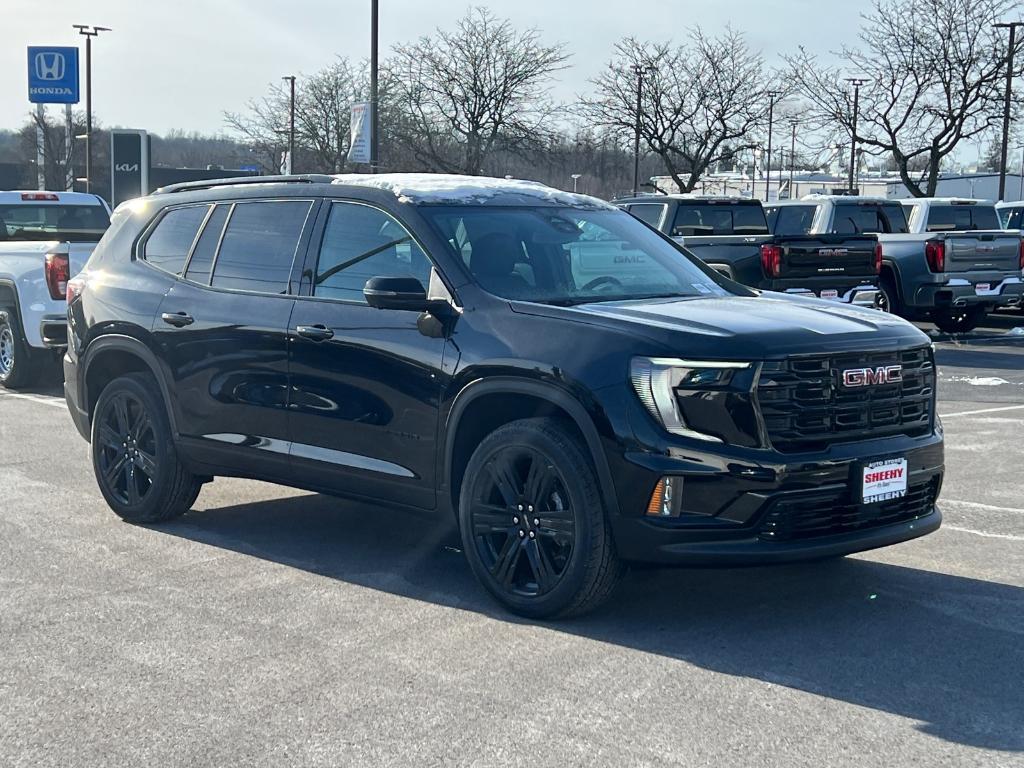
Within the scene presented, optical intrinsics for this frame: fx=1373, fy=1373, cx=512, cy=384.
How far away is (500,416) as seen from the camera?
5.81 m

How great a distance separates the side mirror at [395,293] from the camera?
5777 mm

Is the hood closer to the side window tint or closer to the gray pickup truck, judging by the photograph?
the side window tint

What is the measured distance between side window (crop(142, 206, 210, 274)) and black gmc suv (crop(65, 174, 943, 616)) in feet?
0.06

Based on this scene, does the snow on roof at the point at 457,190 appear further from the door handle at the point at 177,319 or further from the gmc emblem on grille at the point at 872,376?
the gmc emblem on grille at the point at 872,376

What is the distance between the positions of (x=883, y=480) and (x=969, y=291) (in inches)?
522

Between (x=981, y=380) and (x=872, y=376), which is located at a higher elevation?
(x=872, y=376)

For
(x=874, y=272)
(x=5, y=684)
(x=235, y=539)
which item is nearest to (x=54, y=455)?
(x=235, y=539)

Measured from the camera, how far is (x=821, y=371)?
531cm

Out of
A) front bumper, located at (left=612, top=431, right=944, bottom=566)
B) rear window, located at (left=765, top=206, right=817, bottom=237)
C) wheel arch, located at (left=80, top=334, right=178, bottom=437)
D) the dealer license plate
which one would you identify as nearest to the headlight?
front bumper, located at (left=612, top=431, right=944, bottom=566)

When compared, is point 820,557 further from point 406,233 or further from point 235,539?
point 235,539

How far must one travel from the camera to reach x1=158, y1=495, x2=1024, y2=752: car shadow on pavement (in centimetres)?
465

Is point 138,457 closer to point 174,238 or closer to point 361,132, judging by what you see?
point 174,238

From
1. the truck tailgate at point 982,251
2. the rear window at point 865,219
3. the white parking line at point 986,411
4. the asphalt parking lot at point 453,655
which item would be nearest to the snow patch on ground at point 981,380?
the white parking line at point 986,411

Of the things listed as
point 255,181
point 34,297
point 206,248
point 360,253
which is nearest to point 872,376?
point 360,253
